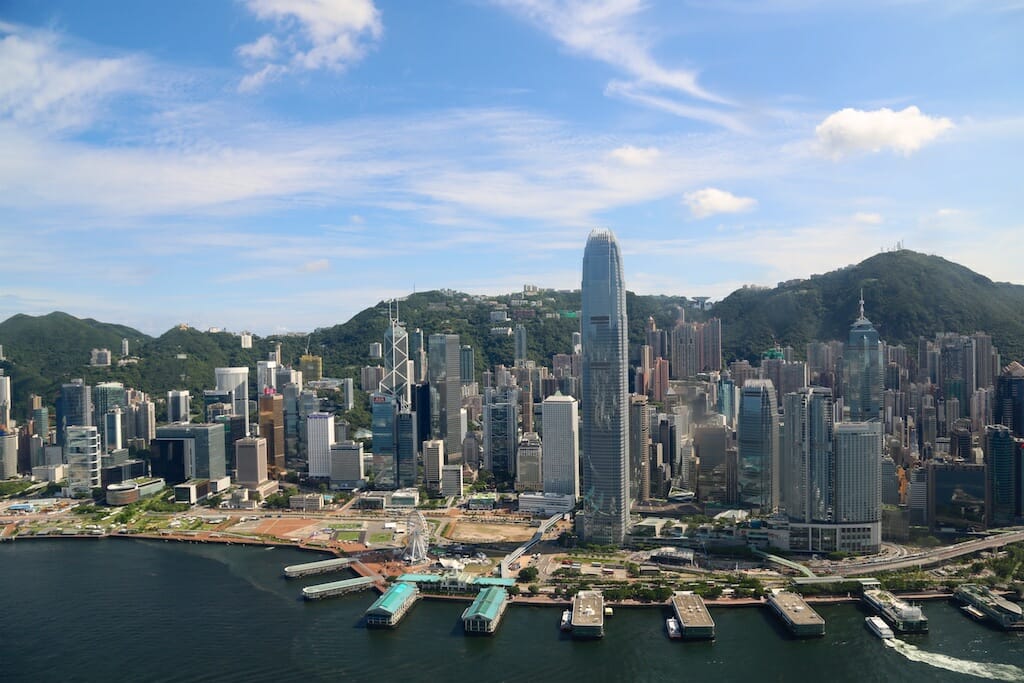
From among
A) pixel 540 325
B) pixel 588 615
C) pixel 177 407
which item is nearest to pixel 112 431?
pixel 177 407

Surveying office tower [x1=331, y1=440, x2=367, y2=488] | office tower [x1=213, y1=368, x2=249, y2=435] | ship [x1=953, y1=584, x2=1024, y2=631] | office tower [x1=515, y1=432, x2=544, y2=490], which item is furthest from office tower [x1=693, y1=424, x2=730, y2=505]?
office tower [x1=213, y1=368, x2=249, y2=435]

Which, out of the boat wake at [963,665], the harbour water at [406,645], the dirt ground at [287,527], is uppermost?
the dirt ground at [287,527]

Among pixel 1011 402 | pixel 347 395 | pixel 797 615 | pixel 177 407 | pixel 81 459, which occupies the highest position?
pixel 1011 402

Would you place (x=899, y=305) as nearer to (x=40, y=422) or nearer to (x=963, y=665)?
(x=963, y=665)

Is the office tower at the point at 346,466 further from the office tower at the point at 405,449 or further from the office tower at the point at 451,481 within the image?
the office tower at the point at 451,481

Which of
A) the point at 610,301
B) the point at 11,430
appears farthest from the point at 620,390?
the point at 11,430

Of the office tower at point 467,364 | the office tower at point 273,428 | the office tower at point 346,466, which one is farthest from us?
the office tower at point 467,364

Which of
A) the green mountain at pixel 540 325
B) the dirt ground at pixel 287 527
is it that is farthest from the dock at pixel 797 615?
the green mountain at pixel 540 325

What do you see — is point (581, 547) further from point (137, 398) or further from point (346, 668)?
point (137, 398)
